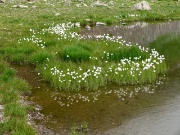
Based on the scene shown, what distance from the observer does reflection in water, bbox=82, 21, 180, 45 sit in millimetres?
24067

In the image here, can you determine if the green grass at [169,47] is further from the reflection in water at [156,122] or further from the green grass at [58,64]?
the reflection in water at [156,122]

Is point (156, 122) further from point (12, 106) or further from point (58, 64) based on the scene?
point (58, 64)

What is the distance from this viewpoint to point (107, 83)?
45.9 feet

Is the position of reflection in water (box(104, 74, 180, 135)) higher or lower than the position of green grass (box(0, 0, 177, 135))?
lower

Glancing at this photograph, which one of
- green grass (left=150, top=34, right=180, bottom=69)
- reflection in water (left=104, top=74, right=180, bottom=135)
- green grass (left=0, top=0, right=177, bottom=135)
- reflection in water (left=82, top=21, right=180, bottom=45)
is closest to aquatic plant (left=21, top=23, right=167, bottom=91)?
green grass (left=0, top=0, right=177, bottom=135)

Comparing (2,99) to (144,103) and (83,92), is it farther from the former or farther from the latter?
(144,103)

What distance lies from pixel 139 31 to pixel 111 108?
16.8 meters

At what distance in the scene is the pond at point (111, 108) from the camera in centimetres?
992

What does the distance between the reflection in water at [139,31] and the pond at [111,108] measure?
28.5ft

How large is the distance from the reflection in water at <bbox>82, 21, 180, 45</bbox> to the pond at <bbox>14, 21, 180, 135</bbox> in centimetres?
867

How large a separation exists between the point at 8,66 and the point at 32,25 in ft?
36.9

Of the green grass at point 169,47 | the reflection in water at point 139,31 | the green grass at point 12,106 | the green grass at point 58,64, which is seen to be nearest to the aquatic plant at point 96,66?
the green grass at point 58,64

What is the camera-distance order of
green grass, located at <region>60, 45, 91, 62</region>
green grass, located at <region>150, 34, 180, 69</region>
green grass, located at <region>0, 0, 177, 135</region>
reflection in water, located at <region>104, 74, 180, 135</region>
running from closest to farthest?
1. reflection in water, located at <region>104, 74, 180, 135</region>
2. green grass, located at <region>0, 0, 177, 135</region>
3. green grass, located at <region>60, 45, 91, 62</region>
4. green grass, located at <region>150, 34, 180, 69</region>

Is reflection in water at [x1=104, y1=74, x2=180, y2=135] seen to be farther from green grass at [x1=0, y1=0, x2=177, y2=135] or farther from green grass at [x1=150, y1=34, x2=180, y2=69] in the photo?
green grass at [x1=150, y1=34, x2=180, y2=69]
